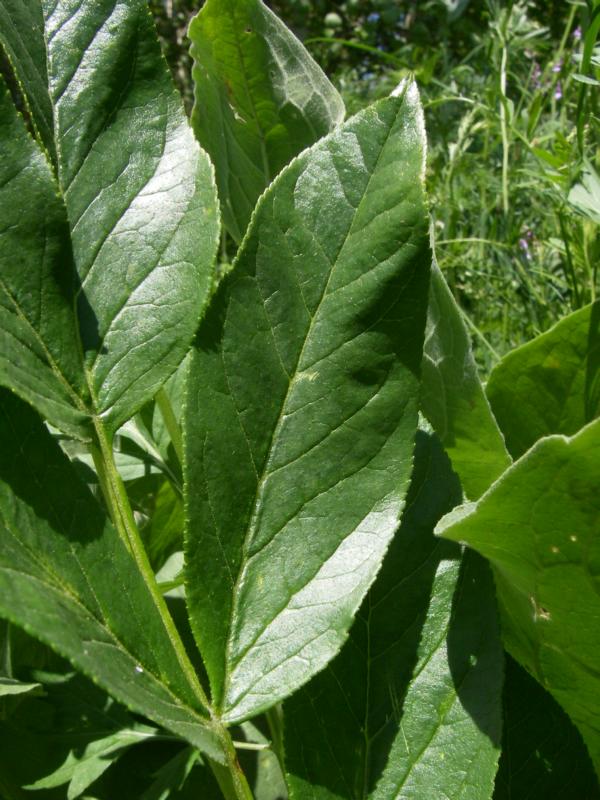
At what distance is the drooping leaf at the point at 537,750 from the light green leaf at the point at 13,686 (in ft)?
0.96

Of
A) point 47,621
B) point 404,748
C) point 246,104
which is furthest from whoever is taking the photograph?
point 246,104

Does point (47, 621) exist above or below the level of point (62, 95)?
below

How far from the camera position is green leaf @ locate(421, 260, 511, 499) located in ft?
1.77

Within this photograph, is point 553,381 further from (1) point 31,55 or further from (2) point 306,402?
(1) point 31,55

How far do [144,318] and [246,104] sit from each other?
200 mm

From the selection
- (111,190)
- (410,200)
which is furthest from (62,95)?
(410,200)

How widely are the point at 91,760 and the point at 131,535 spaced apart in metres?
0.23

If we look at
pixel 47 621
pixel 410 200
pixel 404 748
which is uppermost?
pixel 410 200

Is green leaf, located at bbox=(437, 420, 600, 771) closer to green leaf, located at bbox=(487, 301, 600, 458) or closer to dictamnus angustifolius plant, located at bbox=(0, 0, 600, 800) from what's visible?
dictamnus angustifolius plant, located at bbox=(0, 0, 600, 800)

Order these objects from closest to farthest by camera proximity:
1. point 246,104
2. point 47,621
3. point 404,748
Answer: point 47,621 → point 404,748 → point 246,104

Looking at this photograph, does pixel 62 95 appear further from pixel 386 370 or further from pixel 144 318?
pixel 386 370

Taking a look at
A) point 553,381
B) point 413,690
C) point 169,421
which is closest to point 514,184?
point 553,381

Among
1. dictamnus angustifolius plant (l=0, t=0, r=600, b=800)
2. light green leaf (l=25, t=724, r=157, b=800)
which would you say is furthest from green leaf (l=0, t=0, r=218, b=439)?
light green leaf (l=25, t=724, r=157, b=800)

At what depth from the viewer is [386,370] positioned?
0.45 m
